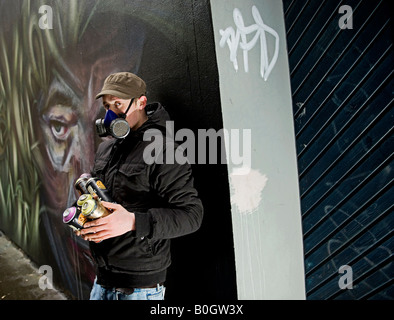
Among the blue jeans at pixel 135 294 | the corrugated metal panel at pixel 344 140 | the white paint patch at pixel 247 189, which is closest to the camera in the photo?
the blue jeans at pixel 135 294

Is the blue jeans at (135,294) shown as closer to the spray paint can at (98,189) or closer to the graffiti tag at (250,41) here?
the spray paint can at (98,189)

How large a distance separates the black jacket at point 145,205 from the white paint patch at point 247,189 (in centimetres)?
36

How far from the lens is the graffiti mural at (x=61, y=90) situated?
2.52m

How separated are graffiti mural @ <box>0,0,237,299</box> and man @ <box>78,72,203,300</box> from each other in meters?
0.51

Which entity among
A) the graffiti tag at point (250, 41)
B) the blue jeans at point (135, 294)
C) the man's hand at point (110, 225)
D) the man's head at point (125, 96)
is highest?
the graffiti tag at point (250, 41)

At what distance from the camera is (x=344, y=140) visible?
222 centimetres

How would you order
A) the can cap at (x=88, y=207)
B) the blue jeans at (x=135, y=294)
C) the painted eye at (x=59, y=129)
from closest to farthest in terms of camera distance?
the can cap at (x=88, y=207), the blue jeans at (x=135, y=294), the painted eye at (x=59, y=129)

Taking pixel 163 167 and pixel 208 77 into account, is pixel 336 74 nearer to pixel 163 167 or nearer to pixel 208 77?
pixel 208 77

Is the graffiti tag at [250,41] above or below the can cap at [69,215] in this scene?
above

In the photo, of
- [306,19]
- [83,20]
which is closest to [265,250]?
[306,19]

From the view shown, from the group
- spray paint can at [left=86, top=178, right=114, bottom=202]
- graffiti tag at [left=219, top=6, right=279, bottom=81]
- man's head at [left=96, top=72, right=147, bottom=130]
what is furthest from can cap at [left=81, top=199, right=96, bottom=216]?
graffiti tag at [left=219, top=6, right=279, bottom=81]

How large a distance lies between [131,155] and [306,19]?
1.64m

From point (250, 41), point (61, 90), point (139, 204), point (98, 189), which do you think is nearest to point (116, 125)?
point (98, 189)

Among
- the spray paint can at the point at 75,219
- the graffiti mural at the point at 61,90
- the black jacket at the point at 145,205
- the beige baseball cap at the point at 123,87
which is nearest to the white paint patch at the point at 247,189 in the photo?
the black jacket at the point at 145,205
